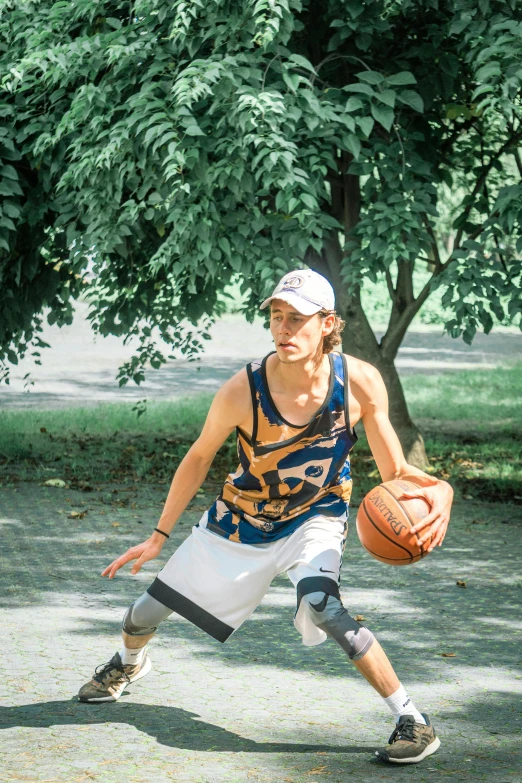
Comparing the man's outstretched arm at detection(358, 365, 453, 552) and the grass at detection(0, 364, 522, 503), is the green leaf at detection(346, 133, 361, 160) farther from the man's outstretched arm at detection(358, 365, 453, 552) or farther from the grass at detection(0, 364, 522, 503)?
the man's outstretched arm at detection(358, 365, 453, 552)

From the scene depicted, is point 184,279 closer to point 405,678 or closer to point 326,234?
point 326,234

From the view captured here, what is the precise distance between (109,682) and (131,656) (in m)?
0.14

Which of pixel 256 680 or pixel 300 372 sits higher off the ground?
pixel 300 372

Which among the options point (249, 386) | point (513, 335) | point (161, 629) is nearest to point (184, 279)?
point (161, 629)

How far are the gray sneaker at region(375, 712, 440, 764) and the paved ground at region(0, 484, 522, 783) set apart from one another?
48mm

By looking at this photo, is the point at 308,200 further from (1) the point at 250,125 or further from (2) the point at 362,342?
(2) the point at 362,342

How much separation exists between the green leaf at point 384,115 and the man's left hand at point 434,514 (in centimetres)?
433

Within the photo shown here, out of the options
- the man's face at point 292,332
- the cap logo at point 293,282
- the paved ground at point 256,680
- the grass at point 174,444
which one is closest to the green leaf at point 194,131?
the paved ground at point 256,680

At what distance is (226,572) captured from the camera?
4363 mm

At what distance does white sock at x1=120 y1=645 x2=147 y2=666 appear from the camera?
15.2ft

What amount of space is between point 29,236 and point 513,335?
22.9 metres

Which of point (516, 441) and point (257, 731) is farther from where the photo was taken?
point (516, 441)

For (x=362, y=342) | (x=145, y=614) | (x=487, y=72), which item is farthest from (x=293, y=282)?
(x=362, y=342)

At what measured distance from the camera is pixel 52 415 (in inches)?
571
